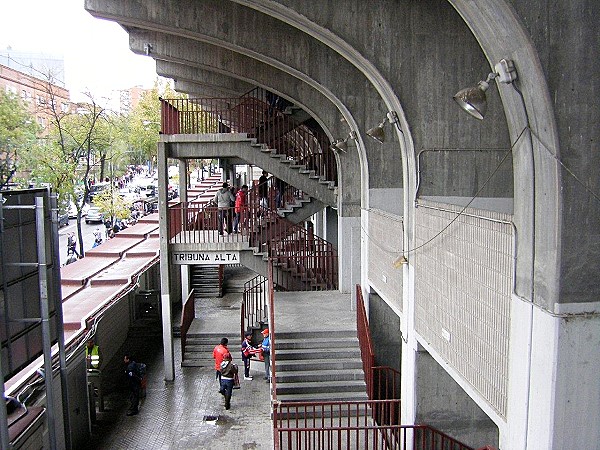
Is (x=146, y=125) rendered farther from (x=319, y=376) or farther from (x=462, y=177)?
(x=462, y=177)

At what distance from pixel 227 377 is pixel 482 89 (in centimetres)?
1116

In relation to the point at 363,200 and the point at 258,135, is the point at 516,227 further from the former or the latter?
the point at 258,135

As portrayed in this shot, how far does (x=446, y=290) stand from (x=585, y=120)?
3335 millimetres

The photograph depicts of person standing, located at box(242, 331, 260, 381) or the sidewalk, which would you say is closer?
the sidewalk

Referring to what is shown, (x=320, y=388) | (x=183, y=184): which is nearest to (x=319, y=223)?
(x=183, y=184)

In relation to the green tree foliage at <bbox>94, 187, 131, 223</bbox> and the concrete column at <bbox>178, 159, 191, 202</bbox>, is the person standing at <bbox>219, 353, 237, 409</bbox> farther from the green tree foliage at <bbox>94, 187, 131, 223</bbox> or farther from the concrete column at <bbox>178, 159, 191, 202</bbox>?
the green tree foliage at <bbox>94, 187, 131, 223</bbox>

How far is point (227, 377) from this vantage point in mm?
14742

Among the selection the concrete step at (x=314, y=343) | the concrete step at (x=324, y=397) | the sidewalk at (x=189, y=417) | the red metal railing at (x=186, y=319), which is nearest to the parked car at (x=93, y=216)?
the red metal railing at (x=186, y=319)

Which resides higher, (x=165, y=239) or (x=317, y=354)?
(x=165, y=239)

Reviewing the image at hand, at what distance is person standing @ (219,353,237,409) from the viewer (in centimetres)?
1462

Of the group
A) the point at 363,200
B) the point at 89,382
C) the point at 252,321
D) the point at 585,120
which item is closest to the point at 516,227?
the point at 585,120

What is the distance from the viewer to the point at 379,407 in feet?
38.9

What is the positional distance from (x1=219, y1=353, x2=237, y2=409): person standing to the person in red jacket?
4.89 m

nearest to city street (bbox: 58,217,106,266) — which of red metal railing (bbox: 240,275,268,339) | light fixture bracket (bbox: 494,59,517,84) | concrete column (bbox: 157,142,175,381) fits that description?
red metal railing (bbox: 240,275,268,339)
